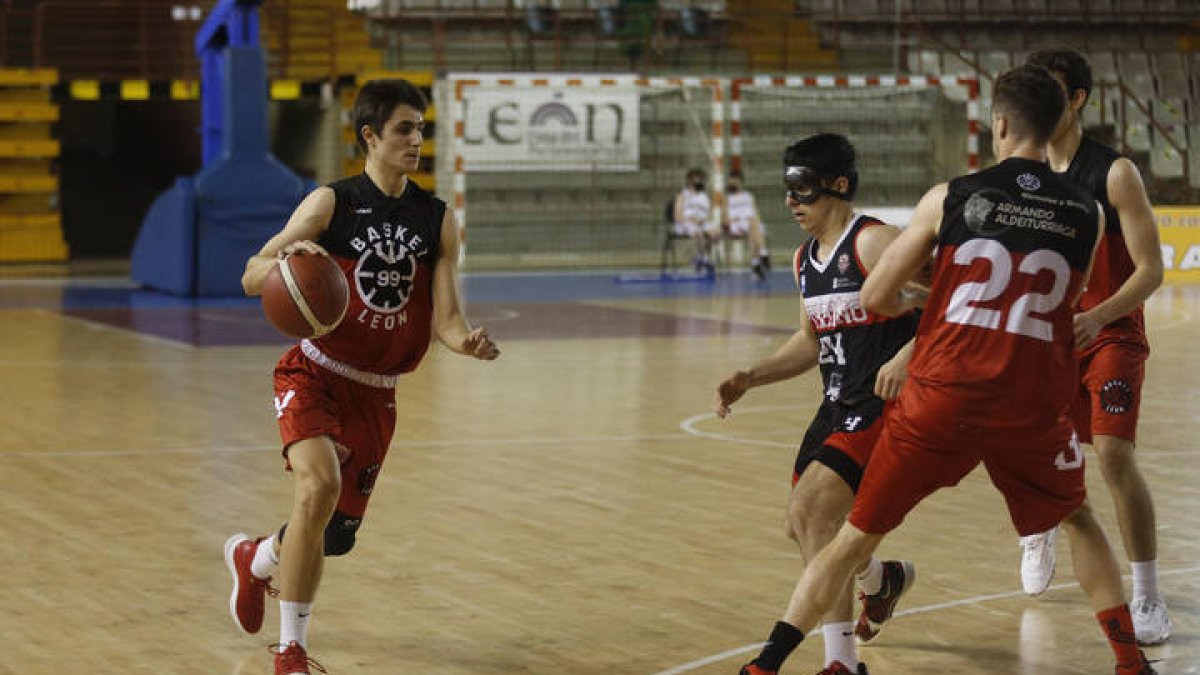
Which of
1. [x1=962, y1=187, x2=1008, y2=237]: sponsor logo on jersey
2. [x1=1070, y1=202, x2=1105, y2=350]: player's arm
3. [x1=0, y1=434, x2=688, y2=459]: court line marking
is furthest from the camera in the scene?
[x1=0, y1=434, x2=688, y2=459]: court line marking

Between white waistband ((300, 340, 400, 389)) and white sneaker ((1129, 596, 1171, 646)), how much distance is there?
252 centimetres

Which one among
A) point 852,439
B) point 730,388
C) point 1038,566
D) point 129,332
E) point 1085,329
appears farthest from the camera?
point 129,332

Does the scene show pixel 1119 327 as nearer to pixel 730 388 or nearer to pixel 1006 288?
pixel 730 388

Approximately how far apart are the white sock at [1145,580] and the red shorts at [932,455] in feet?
4.06

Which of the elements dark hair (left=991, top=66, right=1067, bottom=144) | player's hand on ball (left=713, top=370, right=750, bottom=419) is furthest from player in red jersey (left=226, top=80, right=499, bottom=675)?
dark hair (left=991, top=66, right=1067, bottom=144)

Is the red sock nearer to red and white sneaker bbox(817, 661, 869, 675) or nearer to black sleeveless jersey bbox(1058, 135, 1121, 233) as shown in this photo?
→ red and white sneaker bbox(817, 661, 869, 675)

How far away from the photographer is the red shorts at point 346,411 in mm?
5750

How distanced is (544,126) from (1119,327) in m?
21.0

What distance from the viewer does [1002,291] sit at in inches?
195

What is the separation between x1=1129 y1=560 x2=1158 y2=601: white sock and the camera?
621 centimetres

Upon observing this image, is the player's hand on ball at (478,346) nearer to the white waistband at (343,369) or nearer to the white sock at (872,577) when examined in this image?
the white waistband at (343,369)

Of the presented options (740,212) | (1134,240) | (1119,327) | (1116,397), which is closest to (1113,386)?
(1116,397)

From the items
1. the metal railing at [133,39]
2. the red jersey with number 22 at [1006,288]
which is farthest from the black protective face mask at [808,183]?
the metal railing at [133,39]

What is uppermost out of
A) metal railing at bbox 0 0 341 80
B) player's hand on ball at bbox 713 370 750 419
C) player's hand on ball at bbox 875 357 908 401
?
metal railing at bbox 0 0 341 80
